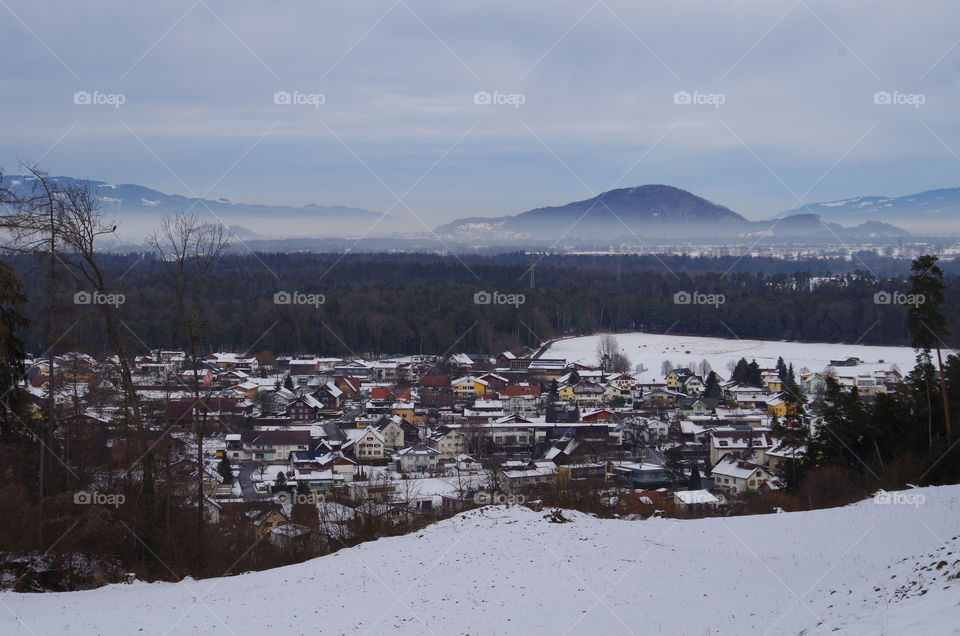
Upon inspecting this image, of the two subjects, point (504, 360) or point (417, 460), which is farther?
point (504, 360)

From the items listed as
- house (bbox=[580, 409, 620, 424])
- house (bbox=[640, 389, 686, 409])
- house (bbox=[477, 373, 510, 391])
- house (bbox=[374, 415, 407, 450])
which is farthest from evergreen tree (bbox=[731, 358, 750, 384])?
house (bbox=[374, 415, 407, 450])

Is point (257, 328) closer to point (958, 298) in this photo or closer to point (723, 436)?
point (723, 436)

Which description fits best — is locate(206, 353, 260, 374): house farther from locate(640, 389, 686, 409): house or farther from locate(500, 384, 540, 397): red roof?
locate(640, 389, 686, 409): house

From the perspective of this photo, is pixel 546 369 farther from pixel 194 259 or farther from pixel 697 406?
pixel 194 259

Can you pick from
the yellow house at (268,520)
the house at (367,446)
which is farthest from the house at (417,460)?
the yellow house at (268,520)

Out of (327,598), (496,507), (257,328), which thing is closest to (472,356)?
(257,328)

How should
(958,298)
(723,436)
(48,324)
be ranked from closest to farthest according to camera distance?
1. (48,324)
2. (723,436)
3. (958,298)

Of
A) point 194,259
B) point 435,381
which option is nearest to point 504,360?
point 435,381
